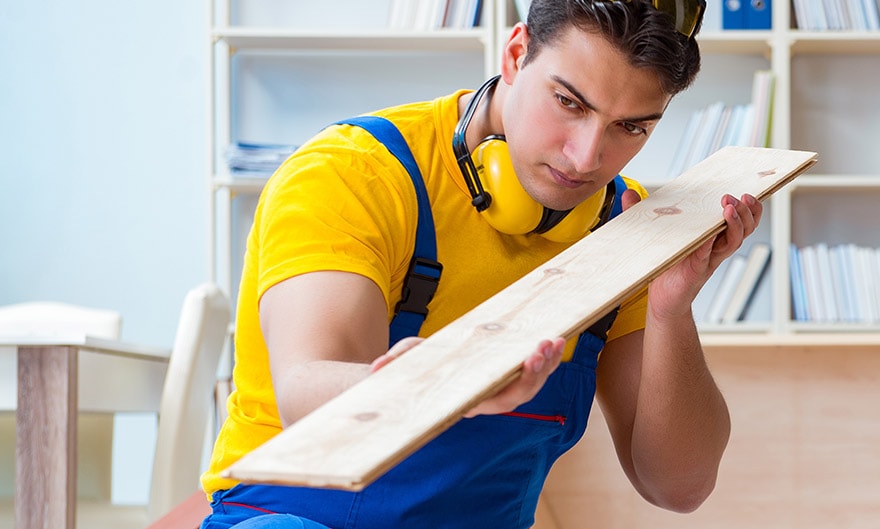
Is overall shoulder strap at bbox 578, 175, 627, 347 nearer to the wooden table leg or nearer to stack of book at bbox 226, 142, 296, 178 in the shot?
the wooden table leg

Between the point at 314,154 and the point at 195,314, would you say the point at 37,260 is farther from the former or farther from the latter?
the point at 314,154

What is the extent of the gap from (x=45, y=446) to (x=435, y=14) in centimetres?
205

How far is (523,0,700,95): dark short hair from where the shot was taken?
1111 millimetres

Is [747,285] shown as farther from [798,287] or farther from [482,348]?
[482,348]

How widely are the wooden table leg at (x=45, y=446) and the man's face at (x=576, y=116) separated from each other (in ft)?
3.29

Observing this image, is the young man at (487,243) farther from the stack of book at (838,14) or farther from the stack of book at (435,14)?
the stack of book at (838,14)

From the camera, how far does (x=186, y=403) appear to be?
2.09 meters

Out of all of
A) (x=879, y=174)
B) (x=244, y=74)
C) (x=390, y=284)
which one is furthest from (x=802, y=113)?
(x=390, y=284)

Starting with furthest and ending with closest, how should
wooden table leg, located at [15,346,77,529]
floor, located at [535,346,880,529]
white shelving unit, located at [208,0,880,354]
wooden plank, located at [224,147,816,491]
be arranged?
white shelving unit, located at [208,0,880,354] → wooden table leg, located at [15,346,77,529] → floor, located at [535,346,880,529] → wooden plank, located at [224,147,816,491]

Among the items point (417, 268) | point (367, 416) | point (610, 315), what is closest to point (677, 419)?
point (610, 315)

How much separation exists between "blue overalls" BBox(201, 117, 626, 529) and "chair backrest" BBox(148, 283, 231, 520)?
2.96ft

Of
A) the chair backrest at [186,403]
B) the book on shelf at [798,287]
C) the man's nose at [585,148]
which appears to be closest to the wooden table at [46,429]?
the chair backrest at [186,403]

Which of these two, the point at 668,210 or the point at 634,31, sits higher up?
the point at 634,31

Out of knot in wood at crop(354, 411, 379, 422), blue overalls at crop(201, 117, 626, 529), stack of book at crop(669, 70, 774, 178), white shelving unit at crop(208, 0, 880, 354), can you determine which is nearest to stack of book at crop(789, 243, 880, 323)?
white shelving unit at crop(208, 0, 880, 354)
